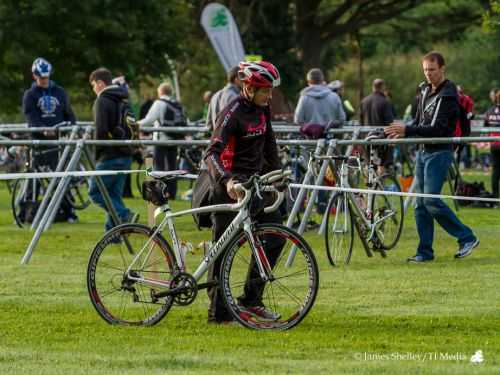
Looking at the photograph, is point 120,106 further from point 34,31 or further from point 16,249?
point 34,31

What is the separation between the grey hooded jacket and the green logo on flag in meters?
12.7

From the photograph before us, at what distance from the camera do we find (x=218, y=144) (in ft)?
32.3

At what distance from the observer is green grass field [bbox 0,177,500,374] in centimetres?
845

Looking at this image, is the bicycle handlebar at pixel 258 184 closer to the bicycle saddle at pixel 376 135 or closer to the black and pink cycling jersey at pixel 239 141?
the black and pink cycling jersey at pixel 239 141

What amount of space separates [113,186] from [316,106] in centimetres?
414

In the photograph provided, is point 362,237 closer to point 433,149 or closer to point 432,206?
point 432,206

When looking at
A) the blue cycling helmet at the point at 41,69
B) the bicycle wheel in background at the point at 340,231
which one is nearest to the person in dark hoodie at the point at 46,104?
the blue cycling helmet at the point at 41,69

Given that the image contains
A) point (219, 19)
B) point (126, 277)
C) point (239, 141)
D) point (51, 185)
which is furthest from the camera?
point (219, 19)

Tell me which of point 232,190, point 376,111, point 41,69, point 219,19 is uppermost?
point 219,19

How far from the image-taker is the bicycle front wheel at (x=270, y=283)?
963 centimetres

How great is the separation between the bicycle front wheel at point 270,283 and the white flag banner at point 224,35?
21.7m

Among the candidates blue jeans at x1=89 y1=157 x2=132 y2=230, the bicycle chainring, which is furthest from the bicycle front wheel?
blue jeans at x1=89 y1=157 x2=132 y2=230

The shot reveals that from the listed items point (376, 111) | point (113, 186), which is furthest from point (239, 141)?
point (376, 111)

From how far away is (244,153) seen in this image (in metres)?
10.0
